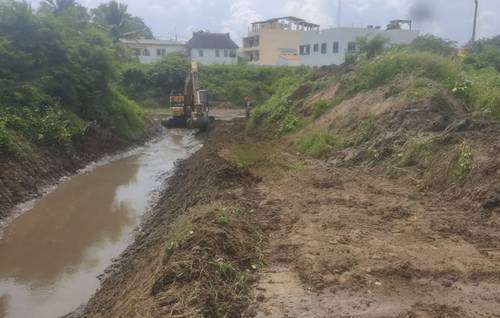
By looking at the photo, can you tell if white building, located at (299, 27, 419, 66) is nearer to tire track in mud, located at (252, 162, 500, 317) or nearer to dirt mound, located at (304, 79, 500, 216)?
dirt mound, located at (304, 79, 500, 216)

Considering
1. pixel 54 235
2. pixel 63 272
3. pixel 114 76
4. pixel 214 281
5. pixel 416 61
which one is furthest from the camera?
pixel 114 76

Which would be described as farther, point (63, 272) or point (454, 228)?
point (63, 272)

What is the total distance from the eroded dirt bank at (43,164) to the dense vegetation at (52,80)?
0.47 metres

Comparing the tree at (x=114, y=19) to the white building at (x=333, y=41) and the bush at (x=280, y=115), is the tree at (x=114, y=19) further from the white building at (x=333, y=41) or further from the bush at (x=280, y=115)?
the bush at (x=280, y=115)

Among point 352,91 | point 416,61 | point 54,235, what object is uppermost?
point 416,61

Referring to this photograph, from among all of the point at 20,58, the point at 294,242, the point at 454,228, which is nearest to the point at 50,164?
the point at 20,58

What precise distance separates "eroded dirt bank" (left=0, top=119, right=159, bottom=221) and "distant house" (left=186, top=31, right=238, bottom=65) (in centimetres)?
4943

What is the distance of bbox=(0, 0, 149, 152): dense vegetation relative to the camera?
18.3m

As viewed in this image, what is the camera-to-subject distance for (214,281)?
626 cm

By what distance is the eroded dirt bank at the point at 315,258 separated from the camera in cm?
588

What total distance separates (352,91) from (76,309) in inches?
635

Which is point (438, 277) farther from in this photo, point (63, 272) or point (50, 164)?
point (50, 164)

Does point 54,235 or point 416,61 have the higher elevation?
point 416,61

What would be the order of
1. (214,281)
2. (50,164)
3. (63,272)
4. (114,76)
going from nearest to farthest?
(214,281) < (63,272) < (50,164) < (114,76)
